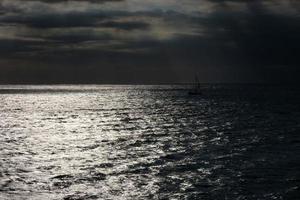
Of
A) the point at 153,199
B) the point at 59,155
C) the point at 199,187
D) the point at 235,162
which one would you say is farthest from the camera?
the point at 59,155

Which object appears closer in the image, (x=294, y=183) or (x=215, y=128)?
(x=294, y=183)

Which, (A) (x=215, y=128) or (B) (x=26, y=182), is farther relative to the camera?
(A) (x=215, y=128)

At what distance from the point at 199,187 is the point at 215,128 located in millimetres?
40684

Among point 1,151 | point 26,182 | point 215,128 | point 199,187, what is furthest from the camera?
point 215,128

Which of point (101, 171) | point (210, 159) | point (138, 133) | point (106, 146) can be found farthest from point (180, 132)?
point (101, 171)

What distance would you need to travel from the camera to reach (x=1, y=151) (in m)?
47.2

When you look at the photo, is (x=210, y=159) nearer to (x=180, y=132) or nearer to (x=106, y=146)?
(x=106, y=146)

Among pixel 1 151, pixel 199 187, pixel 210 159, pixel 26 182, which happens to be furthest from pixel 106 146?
pixel 199 187

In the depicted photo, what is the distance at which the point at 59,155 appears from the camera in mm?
44031

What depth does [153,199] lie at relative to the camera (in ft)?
87.2

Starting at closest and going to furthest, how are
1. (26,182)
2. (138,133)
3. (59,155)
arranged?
(26,182) < (59,155) < (138,133)

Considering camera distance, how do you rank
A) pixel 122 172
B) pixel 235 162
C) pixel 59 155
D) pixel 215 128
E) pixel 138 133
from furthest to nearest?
pixel 215 128 → pixel 138 133 → pixel 59 155 → pixel 235 162 → pixel 122 172

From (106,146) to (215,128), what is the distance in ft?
81.8

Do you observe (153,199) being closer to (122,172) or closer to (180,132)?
(122,172)
